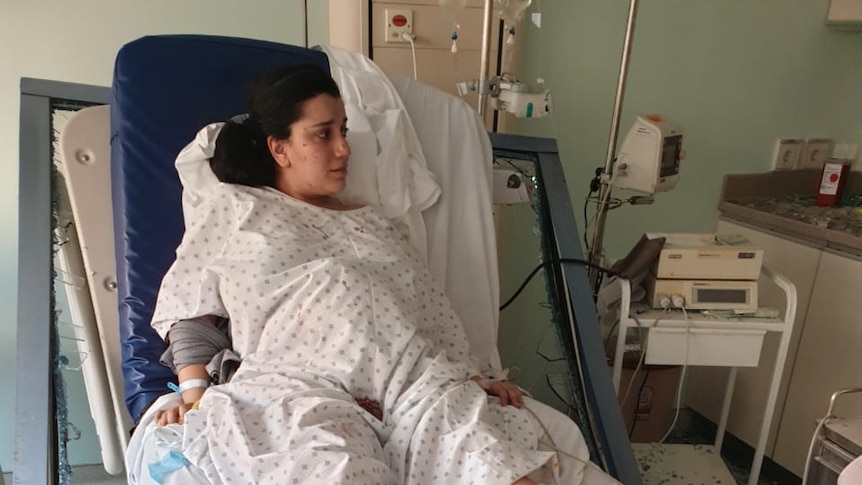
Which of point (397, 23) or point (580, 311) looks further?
point (397, 23)

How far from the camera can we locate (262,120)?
129 centimetres

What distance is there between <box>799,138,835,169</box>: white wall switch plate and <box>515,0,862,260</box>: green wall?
3cm

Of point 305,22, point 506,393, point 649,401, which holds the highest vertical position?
Result: point 305,22

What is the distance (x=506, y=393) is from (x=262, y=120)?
2.43ft

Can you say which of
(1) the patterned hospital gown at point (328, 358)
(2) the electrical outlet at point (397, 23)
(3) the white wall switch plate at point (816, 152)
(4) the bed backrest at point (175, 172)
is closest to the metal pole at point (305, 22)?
(2) the electrical outlet at point (397, 23)

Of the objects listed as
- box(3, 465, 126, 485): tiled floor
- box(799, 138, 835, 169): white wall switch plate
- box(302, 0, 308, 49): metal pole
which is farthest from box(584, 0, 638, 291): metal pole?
box(3, 465, 126, 485): tiled floor

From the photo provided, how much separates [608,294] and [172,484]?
1213 mm

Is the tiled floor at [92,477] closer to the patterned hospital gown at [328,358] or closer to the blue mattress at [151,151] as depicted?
the blue mattress at [151,151]

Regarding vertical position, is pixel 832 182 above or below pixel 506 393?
above

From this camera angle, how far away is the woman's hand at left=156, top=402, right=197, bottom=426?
112 centimetres

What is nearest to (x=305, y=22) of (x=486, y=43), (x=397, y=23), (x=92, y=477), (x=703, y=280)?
(x=397, y=23)

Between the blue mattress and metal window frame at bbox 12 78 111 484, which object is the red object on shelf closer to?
the blue mattress

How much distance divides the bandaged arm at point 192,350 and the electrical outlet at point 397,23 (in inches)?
37.8

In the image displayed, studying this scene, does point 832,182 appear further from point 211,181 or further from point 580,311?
point 211,181
